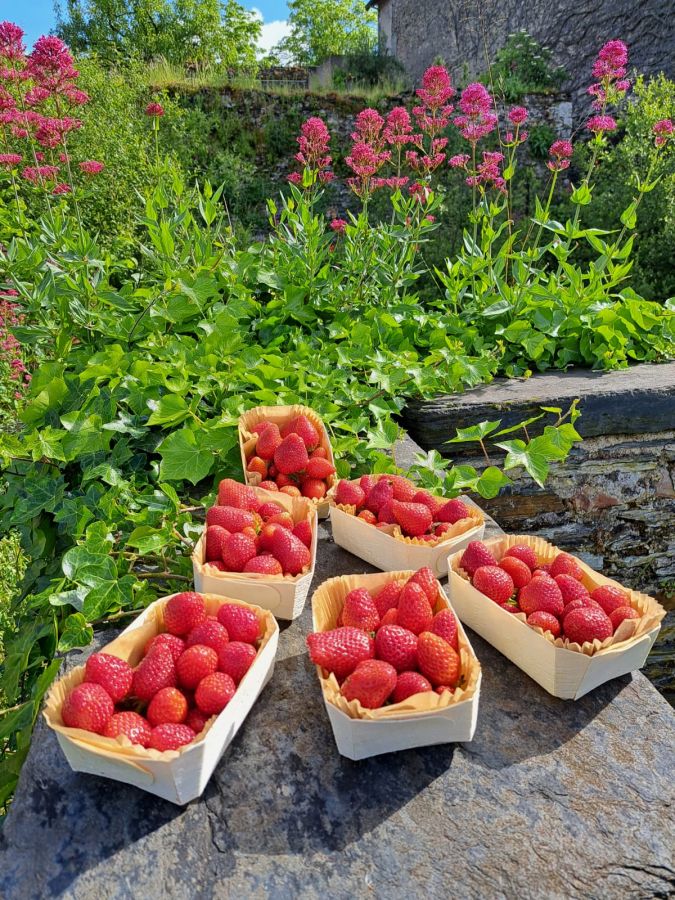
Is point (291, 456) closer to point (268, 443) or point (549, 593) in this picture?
point (268, 443)

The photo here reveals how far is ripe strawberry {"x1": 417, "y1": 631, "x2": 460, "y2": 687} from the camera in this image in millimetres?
965

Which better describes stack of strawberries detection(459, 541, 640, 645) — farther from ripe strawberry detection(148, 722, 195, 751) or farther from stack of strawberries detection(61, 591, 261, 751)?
ripe strawberry detection(148, 722, 195, 751)

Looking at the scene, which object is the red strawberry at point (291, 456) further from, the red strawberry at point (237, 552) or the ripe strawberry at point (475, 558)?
the ripe strawberry at point (475, 558)

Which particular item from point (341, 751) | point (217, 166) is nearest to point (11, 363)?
point (341, 751)

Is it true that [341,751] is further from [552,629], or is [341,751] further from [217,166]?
[217,166]

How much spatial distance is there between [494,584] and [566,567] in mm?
177

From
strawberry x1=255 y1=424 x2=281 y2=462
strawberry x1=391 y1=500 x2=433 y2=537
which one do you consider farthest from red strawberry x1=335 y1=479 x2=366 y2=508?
strawberry x1=255 y1=424 x2=281 y2=462

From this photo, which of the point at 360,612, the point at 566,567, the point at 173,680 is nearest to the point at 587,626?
the point at 566,567

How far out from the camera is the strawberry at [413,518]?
4.55ft

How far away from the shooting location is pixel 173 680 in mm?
961

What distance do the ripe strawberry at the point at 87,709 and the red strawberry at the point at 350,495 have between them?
75 centimetres

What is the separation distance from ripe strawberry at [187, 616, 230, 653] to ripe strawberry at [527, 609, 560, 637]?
1.89ft

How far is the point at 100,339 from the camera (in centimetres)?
242

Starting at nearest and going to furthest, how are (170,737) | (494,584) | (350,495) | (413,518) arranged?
(170,737) < (494,584) < (413,518) < (350,495)
